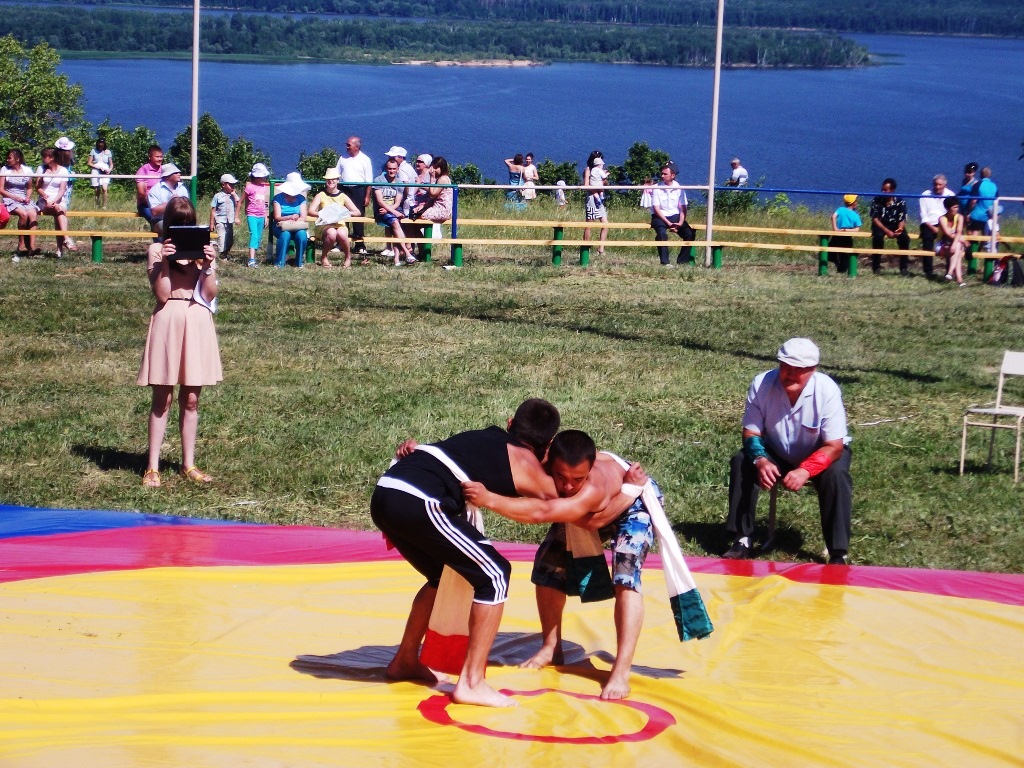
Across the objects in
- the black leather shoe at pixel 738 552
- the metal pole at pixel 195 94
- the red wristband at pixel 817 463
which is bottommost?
the black leather shoe at pixel 738 552

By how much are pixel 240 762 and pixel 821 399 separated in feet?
13.9

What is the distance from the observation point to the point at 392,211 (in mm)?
18891

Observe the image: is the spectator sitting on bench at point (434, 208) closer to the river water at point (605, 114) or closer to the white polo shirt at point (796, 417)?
the white polo shirt at point (796, 417)

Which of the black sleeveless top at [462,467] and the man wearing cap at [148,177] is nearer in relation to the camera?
the black sleeveless top at [462,467]

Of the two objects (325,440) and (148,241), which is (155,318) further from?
(148,241)

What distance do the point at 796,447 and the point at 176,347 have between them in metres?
3.71

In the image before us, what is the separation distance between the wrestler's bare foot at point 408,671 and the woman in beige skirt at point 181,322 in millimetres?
3392

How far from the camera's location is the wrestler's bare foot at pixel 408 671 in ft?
17.8

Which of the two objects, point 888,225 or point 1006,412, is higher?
point 888,225

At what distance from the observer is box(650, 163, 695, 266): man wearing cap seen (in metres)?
19.8

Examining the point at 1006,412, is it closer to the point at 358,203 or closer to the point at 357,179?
the point at 358,203

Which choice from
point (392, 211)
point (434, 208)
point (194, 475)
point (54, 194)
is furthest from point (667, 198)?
point (194, 475)

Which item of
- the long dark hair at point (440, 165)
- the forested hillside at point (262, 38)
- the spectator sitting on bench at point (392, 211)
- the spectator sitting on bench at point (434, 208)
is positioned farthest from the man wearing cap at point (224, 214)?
the forested hillside at point (262, 38)

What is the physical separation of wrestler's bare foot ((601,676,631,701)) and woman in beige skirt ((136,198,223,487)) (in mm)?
3905
